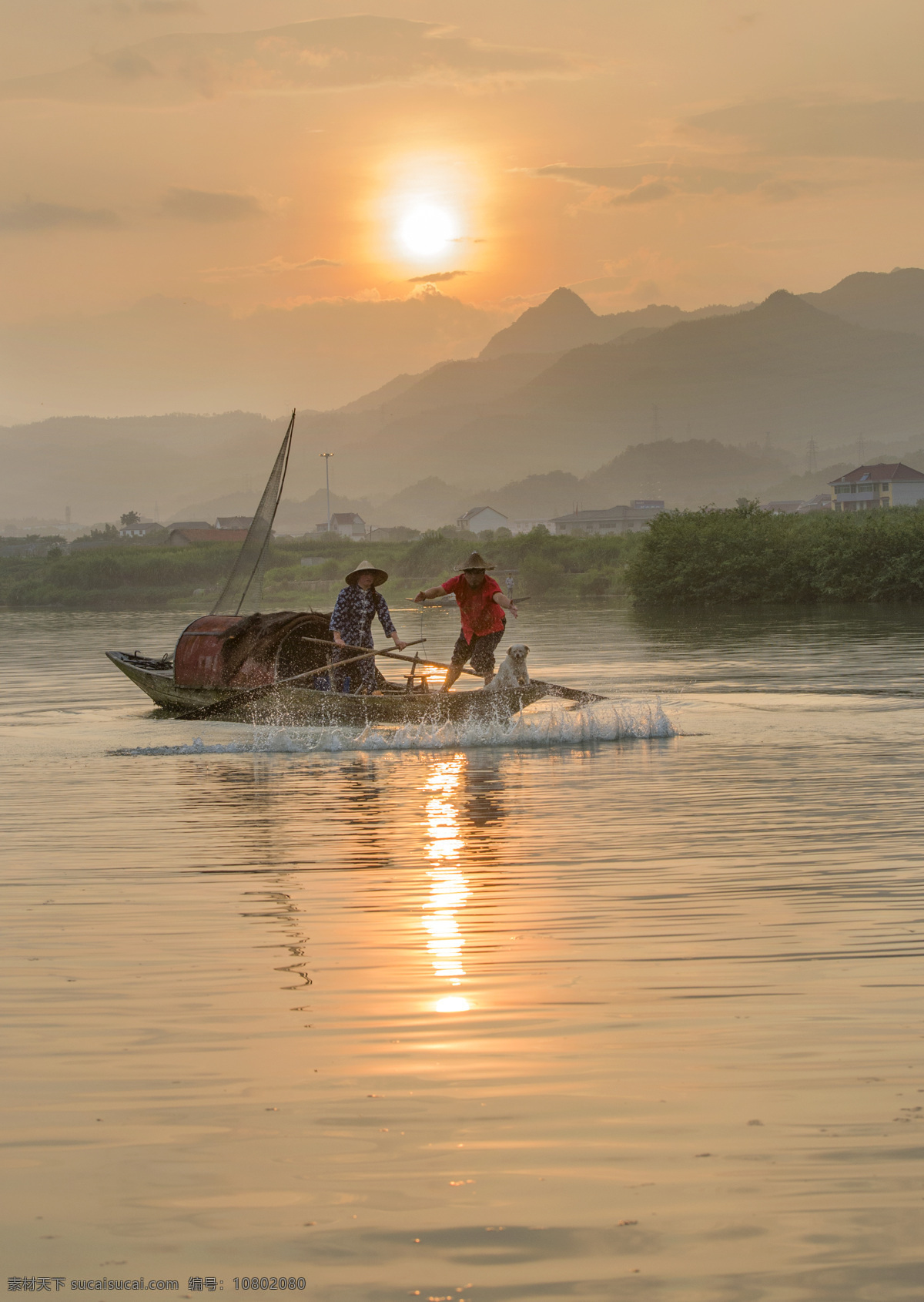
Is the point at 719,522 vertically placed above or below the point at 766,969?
above

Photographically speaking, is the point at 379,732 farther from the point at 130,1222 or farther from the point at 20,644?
the point at 20,644

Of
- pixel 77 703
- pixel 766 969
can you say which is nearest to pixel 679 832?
pixel 766 969

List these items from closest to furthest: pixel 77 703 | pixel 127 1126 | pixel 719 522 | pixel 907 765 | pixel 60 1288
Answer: pixel 60 1288 < pixel 127 1126 < pixel 907 765 < pixel 77 703 < pixel 719 522

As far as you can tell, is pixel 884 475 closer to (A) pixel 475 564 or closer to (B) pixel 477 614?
(B) pixel 477 614

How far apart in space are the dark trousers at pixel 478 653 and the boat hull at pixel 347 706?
29 cm

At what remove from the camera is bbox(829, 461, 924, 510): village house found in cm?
14988

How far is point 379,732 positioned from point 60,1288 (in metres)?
13.2

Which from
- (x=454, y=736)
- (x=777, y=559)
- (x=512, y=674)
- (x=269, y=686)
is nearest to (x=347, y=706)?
(x=269, y=686)

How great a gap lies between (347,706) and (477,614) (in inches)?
79.6

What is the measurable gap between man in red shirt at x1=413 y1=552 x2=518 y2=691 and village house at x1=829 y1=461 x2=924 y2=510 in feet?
451

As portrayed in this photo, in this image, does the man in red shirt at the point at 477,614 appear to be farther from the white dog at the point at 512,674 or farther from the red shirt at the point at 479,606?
the white dog at the point at 512,674

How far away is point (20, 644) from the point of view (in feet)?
149

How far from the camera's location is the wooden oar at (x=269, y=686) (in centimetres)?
1723

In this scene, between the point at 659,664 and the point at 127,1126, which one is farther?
the point at 659,664
